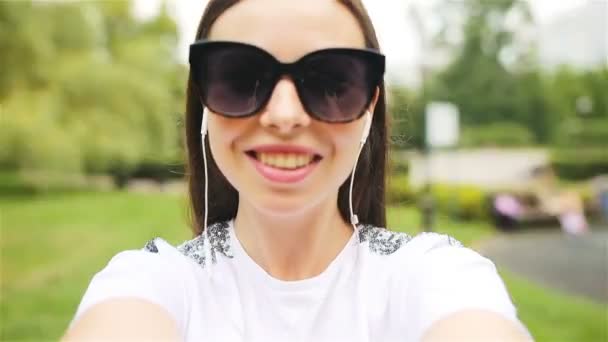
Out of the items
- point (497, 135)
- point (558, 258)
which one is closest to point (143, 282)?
point (558, 258)

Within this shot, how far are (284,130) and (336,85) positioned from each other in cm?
12

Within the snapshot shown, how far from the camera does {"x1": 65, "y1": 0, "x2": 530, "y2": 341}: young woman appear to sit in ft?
3.06

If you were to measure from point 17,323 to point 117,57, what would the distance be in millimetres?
3428

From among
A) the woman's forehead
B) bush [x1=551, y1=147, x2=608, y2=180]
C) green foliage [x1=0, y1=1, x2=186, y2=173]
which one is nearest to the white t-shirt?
the woman's forehead

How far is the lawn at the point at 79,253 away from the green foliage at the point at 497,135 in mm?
2717

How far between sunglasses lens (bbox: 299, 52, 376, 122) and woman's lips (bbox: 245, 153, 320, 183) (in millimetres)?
85

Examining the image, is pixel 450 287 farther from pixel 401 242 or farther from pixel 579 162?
pixel 579 162

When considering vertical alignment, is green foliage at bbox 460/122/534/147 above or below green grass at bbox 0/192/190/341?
above

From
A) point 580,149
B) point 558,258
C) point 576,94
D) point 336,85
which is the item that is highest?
point 336,85

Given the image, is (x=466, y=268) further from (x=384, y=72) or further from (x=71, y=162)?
(x=71, y=162)

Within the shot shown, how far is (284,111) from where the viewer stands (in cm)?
93

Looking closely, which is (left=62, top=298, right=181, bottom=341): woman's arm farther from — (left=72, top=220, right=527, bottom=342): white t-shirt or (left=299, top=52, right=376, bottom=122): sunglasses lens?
(left=299, top=52, right=376, bottom=122): sunglasses lens

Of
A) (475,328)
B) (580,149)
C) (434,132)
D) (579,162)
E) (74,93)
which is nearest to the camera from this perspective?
(475,328)

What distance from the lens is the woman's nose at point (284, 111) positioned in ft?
3.06
